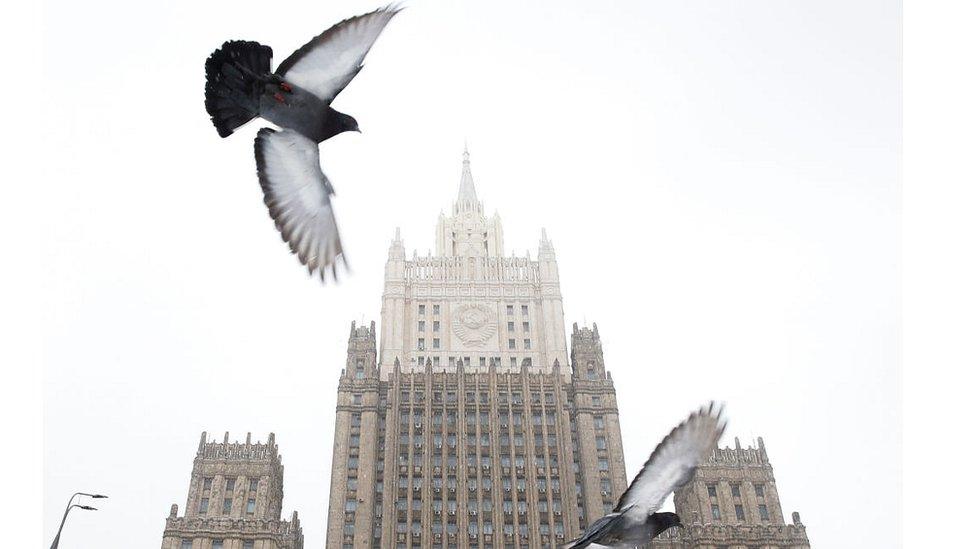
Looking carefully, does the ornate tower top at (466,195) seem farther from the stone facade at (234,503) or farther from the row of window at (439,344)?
the stone facade at (234,503)

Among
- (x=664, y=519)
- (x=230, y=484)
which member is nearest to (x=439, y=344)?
(x=230, y=484)

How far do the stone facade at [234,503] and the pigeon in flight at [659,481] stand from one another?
60.7m

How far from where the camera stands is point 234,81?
Result: 5.75 metres

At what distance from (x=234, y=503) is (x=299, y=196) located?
68197 millimetres

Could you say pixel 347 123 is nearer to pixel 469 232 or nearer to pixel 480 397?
pixel 480 397

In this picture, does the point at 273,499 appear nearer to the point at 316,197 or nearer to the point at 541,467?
the point at 541,467

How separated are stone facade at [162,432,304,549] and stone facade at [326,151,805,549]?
5.24 m

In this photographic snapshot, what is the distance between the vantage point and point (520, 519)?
2820 inches

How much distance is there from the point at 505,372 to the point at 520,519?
16702 millimetres

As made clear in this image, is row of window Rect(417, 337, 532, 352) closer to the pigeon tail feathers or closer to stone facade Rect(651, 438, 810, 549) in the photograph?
stone facade Rect(651, 438, 810, 549)

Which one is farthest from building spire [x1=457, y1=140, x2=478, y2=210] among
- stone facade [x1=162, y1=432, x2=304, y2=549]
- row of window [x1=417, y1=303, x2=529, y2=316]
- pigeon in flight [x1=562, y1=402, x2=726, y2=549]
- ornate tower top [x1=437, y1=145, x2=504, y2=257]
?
pigeon in flight [x1=562, y1=402, x2=726, y2=549]

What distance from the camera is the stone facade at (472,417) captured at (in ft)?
233

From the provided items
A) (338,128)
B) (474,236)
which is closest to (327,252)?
(338,128)

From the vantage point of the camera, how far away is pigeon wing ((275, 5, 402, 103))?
5.54 meters
